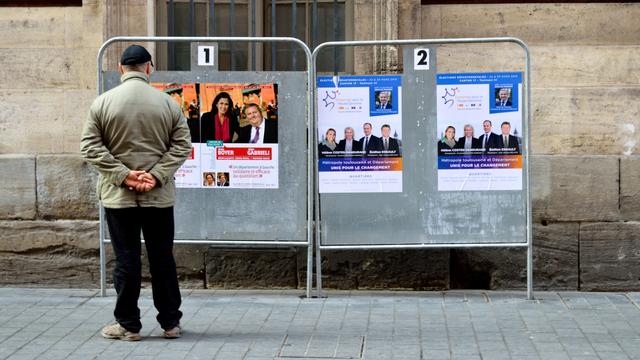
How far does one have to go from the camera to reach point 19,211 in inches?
352

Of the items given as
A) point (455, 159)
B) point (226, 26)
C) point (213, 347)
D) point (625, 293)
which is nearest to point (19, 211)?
point (226, 26)

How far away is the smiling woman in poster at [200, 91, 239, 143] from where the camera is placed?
26.7 ft

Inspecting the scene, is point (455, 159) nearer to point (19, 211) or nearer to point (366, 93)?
point (366, 93)

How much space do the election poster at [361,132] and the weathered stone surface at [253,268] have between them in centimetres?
97

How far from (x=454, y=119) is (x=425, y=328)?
1.65 m

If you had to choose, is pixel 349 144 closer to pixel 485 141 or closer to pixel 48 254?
pixel 485 141

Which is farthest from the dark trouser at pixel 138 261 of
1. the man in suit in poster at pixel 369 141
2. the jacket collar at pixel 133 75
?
the man in suit in poster at pixel 369 141

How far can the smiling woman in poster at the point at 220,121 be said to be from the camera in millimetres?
8141

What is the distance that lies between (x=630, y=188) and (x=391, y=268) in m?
1.95

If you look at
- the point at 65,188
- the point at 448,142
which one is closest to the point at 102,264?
the point at 65,188

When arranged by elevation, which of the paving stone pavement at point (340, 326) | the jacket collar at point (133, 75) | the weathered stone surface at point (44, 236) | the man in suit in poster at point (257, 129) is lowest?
the paving stone pavement at point (340, 326)

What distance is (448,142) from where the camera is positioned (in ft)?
26.6

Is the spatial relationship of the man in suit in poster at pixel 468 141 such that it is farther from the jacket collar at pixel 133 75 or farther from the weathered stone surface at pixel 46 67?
the weathered stone surface at pixel 46 67

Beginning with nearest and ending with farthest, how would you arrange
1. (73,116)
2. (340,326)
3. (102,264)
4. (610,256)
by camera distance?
(340,326), (102,264), (610,256), (73,116)
